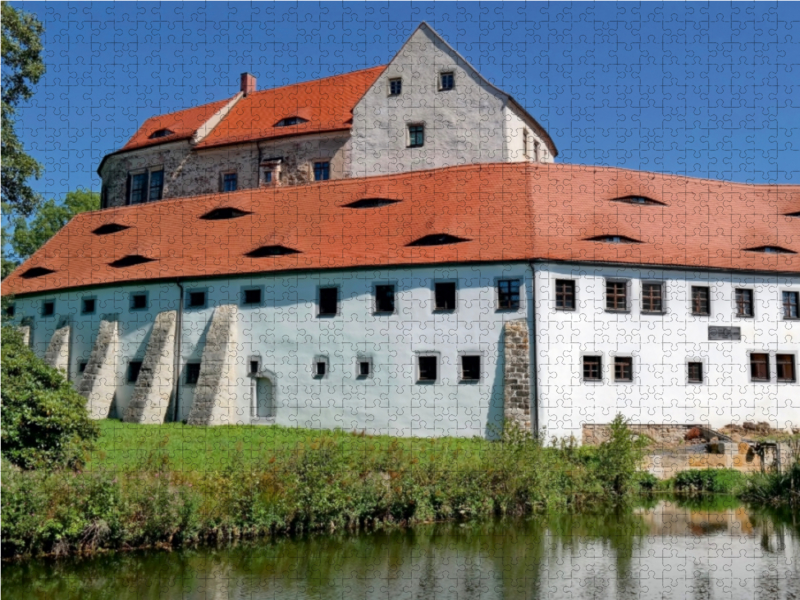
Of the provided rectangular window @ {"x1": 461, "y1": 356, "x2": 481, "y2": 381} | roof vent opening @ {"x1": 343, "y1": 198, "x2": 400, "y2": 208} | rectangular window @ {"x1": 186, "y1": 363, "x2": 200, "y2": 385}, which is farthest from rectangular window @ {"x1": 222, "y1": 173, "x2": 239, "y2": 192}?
rectangular window @ {"x1": 461, "y1": 356, "x2": 481, "y2": 381}

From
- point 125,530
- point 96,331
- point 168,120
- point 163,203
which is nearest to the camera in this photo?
point 125,530

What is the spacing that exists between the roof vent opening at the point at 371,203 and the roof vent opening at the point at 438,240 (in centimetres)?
361

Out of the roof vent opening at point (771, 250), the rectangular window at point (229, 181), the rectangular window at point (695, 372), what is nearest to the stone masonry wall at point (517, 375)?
the rectangular window at point (695, 372)

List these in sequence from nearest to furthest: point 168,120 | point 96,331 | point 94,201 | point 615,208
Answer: point 615,208 → point 96,331 → point 168,120 → point 94,201

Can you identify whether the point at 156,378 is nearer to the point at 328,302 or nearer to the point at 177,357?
the point at 177,357

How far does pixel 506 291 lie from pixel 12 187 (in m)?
16.4

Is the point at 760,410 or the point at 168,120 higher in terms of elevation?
the point at 168,120

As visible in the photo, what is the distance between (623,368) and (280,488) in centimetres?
1471

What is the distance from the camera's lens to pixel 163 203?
4159 cm

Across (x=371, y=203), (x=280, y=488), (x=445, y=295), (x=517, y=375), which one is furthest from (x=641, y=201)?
(x=280, y=488)

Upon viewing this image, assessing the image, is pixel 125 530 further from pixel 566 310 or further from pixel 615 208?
pixel 615 208

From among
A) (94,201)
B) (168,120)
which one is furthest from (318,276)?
(94,201)

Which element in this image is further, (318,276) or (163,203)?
(163,203)

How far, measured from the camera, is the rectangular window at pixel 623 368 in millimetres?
31500
